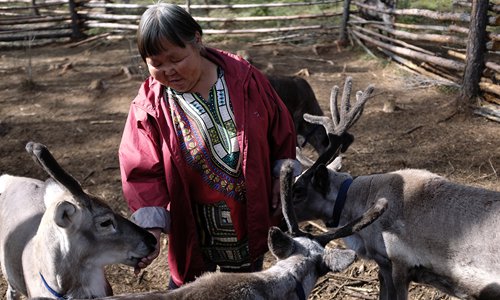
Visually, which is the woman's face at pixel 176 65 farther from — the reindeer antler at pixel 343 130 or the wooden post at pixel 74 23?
the wooden post at pixel 74 23

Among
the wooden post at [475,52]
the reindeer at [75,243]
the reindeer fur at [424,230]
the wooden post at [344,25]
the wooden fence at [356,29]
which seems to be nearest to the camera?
the reindeer at [75,243]

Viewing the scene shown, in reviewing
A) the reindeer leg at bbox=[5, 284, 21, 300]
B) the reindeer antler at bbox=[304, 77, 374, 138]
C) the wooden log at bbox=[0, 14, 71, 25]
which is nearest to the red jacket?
the reindeer antler at bbox=[304, 77, 374, 138]

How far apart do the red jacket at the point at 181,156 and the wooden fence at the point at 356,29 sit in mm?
4880

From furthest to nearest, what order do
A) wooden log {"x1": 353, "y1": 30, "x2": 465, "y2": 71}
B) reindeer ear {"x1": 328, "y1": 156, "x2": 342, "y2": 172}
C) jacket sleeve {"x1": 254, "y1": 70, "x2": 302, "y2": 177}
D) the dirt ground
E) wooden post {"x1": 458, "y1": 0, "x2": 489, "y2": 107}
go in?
wooden log {"x1": 353, "y1": 30, "x2": 465, "y2": 71} → wooden post {"x1": 458, "y1": 0, "x2": 489, "y2": 107} → the dirt ground → reindeer ear {"x1": 328, "y1": 156, "x2": 342, "y2": 172} → jacket sleeve {"x1": 254, "y1": 70, "x2": 302, "y2": 177}

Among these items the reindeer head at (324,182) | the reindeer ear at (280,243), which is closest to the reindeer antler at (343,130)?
the reindeer head at (324,182)

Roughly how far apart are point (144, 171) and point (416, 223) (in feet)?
5.67

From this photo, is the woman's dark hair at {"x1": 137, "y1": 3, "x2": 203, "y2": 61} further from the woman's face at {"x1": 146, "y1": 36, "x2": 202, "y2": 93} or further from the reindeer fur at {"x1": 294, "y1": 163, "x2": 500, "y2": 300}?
the reindeer fur at {"x1": 294, "y1": 163, "x2": 500, "y2": 300}

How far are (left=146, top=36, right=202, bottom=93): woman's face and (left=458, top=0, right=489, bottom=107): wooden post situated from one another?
530cm

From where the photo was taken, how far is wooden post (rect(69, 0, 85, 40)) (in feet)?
40.5

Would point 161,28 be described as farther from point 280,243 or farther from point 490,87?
point 490,87

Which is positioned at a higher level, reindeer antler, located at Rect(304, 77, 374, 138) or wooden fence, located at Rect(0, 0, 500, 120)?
reindeer antler, located at Rect(304, 77, 374, 138)

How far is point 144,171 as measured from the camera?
2508 millimetres

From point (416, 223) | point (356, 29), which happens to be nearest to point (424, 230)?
point (416, 223)

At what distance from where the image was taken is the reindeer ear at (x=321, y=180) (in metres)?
3.55
